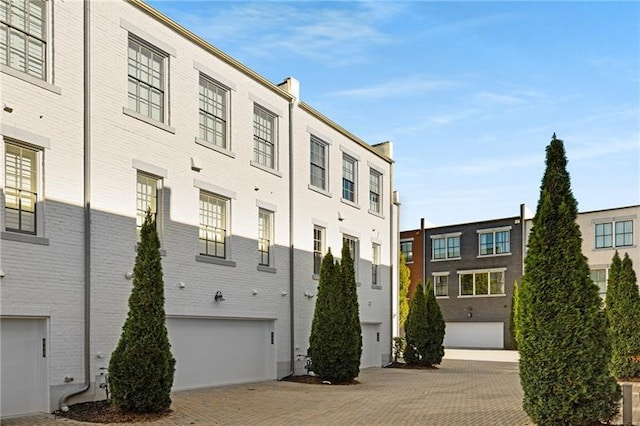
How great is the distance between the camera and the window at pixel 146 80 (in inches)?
572

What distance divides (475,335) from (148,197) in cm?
3489

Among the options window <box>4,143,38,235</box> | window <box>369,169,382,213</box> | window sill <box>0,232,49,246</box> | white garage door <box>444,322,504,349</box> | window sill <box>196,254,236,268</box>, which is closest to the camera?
window sill <box>0,232,49,246</box>

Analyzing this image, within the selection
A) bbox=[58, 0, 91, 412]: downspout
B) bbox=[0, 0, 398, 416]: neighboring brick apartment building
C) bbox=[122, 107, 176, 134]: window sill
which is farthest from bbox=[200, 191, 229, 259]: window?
bbox=[58, 0, 91, 412]: downspout

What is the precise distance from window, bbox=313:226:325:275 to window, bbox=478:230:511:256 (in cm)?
2544

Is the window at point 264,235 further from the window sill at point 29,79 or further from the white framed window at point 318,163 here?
the window sill at point 29,79

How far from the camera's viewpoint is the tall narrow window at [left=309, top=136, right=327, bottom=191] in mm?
21992

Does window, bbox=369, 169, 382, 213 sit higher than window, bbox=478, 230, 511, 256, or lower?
higher

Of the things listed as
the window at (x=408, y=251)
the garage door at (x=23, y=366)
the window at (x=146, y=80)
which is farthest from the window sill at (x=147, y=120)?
the window at (x=408, y=251)

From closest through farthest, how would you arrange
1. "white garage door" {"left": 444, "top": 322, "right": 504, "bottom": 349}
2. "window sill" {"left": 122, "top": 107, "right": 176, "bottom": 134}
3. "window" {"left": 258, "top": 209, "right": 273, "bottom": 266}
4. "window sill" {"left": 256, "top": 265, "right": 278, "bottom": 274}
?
"window sill" {"left": 122, "top": 107, "right": 176, "bottom": 134} < "window sill" {"left": 256, "top": 265, "right": 278, "bottom": 274} < "window" {"left": 258, "top": 209, "right": 273, "bottom": 266} < "white garage door" {"left": 444, "top": 322, "right": 504, "bottom": 349}

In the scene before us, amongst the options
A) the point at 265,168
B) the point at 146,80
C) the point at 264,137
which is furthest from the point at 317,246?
the point at 146,80

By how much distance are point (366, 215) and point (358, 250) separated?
172 cm

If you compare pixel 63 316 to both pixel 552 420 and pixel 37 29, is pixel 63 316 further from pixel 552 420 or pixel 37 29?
pixel 552 420

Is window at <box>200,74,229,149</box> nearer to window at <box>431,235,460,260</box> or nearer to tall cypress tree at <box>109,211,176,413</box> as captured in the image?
tall cypress tree at <box>109,211,176,413</box>

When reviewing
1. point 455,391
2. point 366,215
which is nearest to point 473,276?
point 366,215
